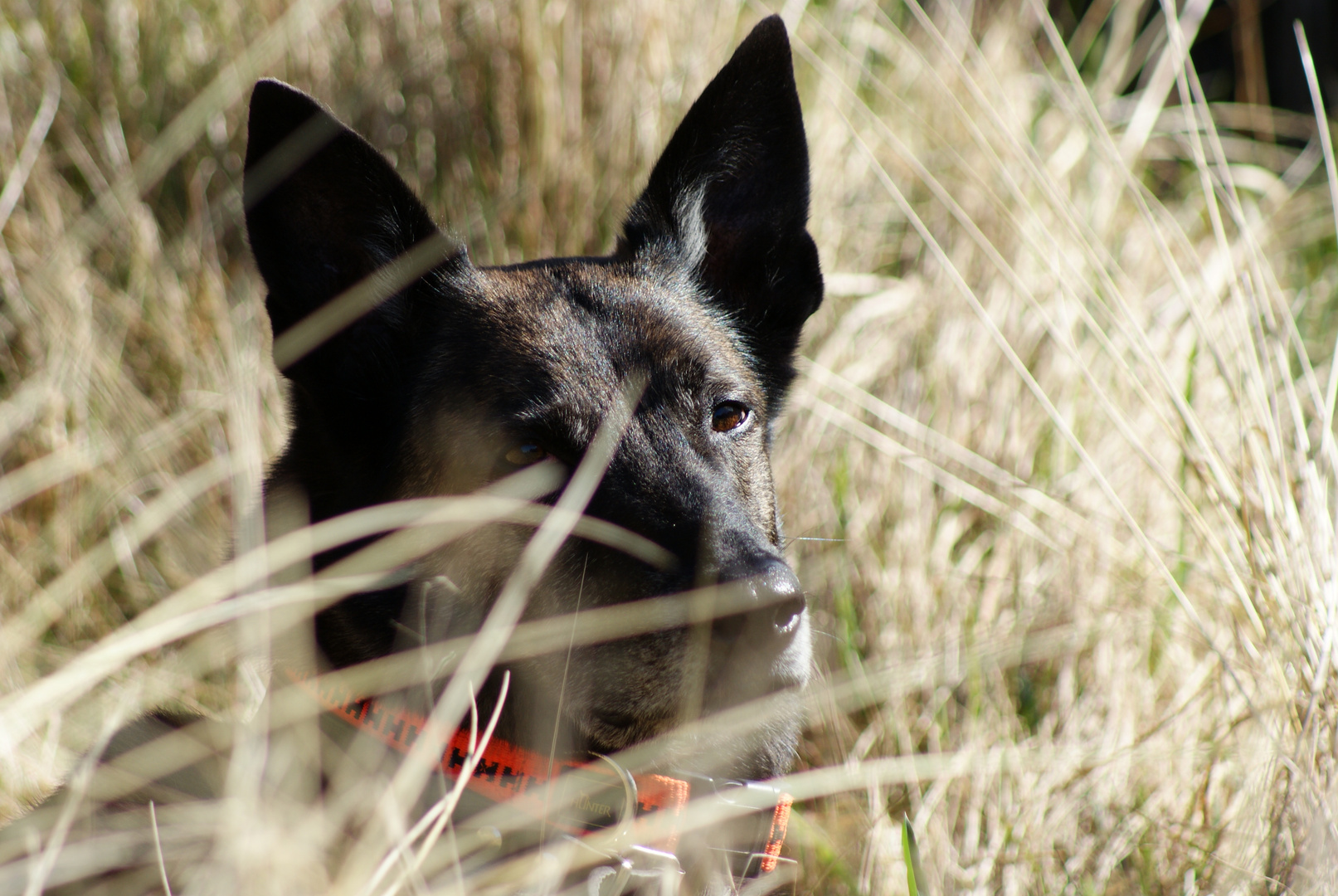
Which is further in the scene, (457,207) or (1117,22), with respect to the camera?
(1117,22)

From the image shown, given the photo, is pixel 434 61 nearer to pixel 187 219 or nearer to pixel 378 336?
pixel 187 219

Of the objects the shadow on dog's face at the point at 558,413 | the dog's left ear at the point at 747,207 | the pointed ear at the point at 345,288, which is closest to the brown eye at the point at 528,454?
the shadow on dog's face at the point at 558,413

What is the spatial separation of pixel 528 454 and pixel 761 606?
0.56m

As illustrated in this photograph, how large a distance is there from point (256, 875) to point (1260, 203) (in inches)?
202

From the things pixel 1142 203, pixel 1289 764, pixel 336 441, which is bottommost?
pixel 1289 764

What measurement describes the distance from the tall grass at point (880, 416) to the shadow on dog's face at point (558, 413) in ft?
0.96

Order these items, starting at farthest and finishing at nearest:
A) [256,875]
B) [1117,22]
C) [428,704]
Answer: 1. [1117,22]
2. [428,704]
3. [256,875]

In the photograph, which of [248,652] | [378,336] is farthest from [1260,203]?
[248,652]

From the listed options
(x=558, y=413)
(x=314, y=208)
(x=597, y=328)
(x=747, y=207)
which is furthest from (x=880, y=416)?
(x=314, y=208)

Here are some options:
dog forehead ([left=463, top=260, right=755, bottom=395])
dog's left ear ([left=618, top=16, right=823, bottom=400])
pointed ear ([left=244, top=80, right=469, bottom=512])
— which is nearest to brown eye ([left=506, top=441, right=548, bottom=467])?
dog forehead ([left=463, top=260, right=755, bottom=395])

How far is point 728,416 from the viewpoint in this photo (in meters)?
2.20

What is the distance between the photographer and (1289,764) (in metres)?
1.77

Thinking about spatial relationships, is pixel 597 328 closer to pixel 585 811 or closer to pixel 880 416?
pixel 585 811

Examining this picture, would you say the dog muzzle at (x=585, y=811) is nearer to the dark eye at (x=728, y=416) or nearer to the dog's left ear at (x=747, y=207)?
the dark eye at (x=728, y=416)
